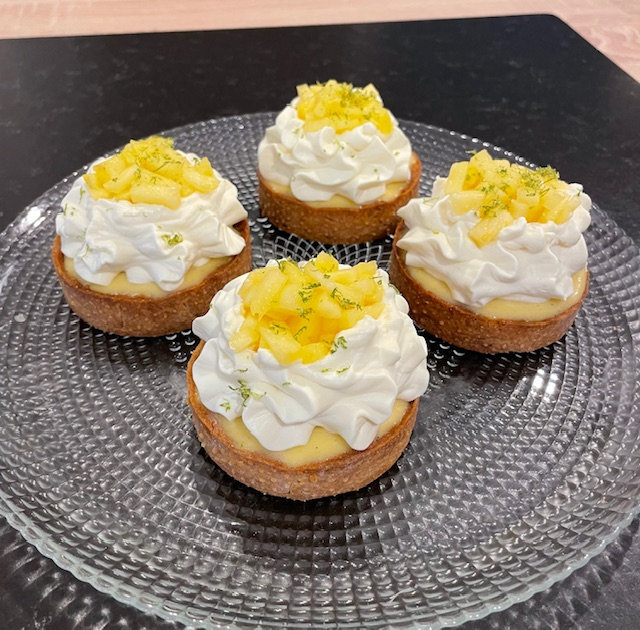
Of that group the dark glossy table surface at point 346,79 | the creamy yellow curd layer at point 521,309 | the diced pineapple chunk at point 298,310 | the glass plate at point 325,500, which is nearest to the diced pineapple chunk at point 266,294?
the diced pineapple chunk at point 298,310

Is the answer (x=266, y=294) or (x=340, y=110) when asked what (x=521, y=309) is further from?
(x=340, y=110)

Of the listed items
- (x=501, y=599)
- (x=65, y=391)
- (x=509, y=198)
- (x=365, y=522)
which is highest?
(x=509, y=198)

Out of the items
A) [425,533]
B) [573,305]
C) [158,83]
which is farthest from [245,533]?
[158,83]

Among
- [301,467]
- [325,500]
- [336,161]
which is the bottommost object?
[325,500]

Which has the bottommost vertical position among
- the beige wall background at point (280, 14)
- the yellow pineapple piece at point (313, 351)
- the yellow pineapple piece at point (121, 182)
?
the beige wall background at point (280, 14)

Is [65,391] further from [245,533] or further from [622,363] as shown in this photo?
[622,363]

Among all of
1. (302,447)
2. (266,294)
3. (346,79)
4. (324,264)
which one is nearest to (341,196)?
(324,264)

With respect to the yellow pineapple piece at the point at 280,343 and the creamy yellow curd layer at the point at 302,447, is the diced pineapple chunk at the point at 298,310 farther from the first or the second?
the creamy yellow curd layer at the point at 302,447
